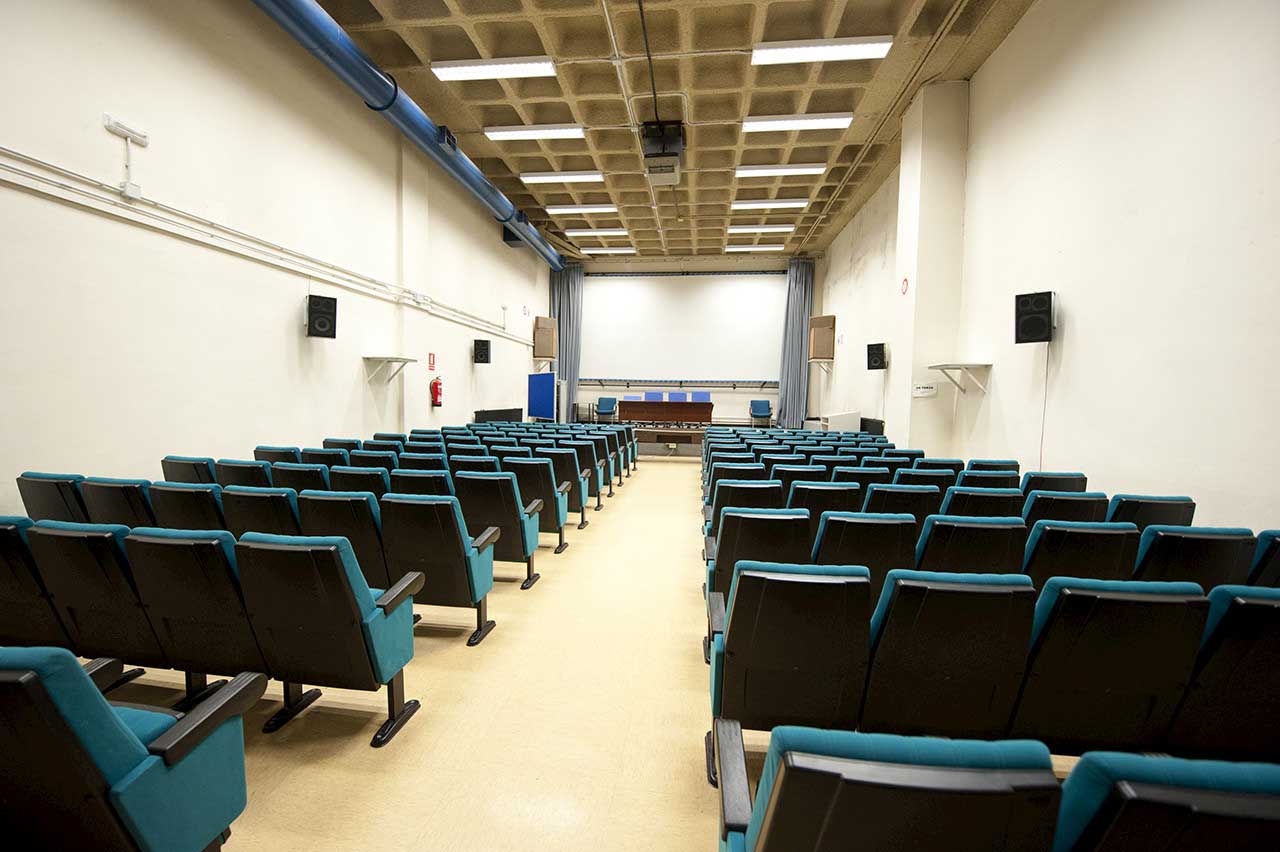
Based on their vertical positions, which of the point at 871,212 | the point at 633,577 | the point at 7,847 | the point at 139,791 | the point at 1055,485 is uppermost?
the point at 871,212

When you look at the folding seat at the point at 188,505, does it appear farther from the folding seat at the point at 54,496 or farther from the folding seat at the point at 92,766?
the folding seat at the point at 92,766

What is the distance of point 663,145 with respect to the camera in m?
8.11

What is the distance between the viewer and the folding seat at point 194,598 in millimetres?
1905

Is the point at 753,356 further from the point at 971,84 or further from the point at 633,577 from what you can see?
the point at 633,577

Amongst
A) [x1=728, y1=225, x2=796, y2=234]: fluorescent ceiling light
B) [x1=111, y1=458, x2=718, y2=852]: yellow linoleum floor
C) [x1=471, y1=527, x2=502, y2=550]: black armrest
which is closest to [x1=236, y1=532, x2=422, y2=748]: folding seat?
[x1=111, y1=458, x2=718, y2=852]: yellow linoleum floor

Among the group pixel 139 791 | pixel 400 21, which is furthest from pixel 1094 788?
pixel 400 21

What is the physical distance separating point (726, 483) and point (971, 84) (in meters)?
7.37

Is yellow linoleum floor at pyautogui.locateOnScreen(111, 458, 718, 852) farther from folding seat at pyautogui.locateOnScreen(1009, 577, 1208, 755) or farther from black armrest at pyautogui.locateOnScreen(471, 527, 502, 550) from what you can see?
folding seat at pyautogui.locateOnScreen(1009, 577, 1208, 755)

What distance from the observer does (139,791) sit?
3.72 feet

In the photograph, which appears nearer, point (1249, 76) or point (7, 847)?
point (7, 847)

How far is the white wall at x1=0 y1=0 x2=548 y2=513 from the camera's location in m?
3.78

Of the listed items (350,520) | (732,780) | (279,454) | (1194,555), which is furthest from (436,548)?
(1194,555)

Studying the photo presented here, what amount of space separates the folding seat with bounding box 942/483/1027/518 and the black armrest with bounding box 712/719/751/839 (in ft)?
7.67

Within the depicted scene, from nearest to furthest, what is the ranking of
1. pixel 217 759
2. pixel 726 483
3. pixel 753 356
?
pixel 217 759, pixel 726 483, pixel 753 356
